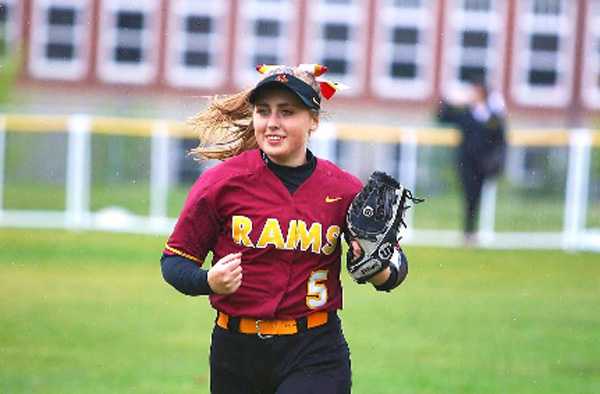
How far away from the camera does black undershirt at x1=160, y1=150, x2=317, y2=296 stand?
490 centimetres

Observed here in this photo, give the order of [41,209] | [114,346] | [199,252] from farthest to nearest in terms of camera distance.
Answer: [41,209], [114,346], [199,252]

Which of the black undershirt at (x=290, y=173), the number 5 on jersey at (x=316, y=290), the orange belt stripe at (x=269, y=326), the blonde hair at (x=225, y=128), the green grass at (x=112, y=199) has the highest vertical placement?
the blonde hair at (x=225, y=128)

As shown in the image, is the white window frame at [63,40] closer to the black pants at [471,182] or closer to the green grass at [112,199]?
the green grass at [112,199]

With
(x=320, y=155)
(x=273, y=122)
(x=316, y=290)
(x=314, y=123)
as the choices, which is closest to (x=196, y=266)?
(x=316, y=290)

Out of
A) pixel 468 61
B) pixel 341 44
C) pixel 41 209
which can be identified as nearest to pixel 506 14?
pixel 468 61

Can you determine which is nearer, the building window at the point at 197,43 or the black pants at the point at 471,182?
the black pants at the point at 471,182

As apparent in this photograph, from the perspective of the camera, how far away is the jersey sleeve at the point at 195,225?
5.03 metres

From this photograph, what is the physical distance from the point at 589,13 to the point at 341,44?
19.2 feet

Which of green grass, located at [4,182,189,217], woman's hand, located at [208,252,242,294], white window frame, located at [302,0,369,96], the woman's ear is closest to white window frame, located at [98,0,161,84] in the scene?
white window frame, located at [302,0,369,96]

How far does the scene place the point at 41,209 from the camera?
19938 mm

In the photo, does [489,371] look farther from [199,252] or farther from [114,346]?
[199,252]

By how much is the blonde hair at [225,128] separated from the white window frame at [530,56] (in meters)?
28.6

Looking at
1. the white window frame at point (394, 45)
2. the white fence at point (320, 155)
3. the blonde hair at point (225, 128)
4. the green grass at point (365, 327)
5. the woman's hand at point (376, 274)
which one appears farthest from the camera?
the white window frame at point (394, 45)

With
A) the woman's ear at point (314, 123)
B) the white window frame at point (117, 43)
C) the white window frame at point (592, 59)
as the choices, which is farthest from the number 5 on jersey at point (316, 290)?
the white window frame at point (592, 59)
